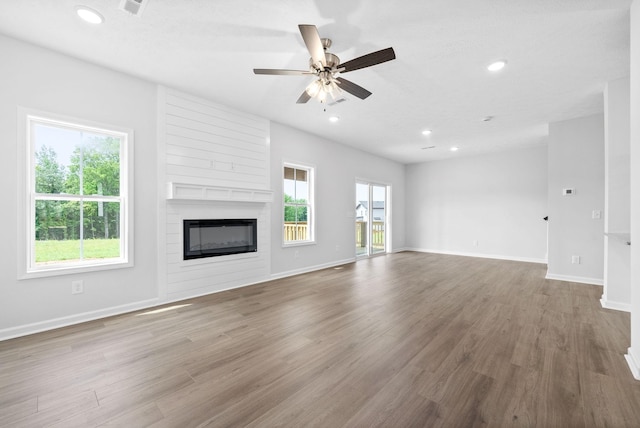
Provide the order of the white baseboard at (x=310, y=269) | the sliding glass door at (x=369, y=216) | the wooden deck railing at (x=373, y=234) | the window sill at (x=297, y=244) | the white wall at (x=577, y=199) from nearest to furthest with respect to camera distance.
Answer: the white wall at (x=577, y=199) → the white baseboard at (x=310, y=269) → the window sill at (x=297, y=244) → the sliding glass door at (x=369, y=216) → the wooden deck railing at (x=373, y=234)

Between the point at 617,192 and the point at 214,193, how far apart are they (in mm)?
5346

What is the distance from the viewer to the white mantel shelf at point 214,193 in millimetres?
3600

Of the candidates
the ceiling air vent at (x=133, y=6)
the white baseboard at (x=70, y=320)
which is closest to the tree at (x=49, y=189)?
the white baseboard at (x=70, y=320)

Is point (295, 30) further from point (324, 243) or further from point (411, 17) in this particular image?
point (324, 243)

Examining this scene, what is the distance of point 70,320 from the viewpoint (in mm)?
2904

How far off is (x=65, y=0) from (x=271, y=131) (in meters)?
3.03

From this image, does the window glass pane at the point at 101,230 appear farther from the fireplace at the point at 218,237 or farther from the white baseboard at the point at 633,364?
the white baseboard at the point at 633,364

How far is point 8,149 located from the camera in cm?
261

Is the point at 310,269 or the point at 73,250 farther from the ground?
the point at 73,250

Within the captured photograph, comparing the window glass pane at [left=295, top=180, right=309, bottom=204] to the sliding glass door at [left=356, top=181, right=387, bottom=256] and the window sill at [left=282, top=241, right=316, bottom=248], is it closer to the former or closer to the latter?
the window sill at [left=282, top=241, right=316, bottom=248]

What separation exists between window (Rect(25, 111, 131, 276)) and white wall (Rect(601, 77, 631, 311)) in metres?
6.08

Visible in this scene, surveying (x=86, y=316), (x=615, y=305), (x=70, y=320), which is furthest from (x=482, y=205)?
(x=70, y=320)

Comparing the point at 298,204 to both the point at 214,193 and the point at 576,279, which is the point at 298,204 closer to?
the point at 214,193

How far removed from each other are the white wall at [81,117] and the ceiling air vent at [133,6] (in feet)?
4.44
